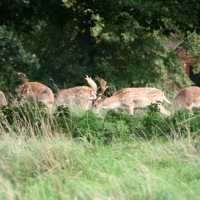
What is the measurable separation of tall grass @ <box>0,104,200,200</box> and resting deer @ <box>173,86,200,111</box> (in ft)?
18.6

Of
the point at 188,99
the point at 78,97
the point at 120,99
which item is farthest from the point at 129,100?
the point at 78,97

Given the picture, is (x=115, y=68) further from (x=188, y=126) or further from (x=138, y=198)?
(x=138, y=198)

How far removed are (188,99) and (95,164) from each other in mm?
9516

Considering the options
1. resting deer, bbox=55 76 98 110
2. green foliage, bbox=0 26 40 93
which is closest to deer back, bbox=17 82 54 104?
resting deer, bbox=55 76 98 110

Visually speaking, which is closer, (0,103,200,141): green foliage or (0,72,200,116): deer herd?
(0,103,200,141): green foliage

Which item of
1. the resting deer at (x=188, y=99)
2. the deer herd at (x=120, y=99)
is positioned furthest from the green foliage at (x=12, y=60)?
the resting deer at (x=188, y=99)

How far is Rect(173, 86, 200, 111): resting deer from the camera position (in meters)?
18.4

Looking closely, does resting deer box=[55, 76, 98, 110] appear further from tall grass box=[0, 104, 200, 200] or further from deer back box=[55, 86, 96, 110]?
tall grass box=[0, 104, 200, 200]

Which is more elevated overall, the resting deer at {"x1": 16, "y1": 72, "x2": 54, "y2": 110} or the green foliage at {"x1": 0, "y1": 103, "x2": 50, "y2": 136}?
the green foliage at {"x1": 0, "y1": 103, "x2": 50, "y2": 136}

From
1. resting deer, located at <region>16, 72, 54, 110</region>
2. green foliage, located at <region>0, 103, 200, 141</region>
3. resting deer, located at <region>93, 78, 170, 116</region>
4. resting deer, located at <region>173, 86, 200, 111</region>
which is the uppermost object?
green foliage, located at <region>0, 103, 200, 141</region>

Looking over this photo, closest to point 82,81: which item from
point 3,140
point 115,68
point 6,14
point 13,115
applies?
point 115,68

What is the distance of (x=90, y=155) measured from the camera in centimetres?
1005

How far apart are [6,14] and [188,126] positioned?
4906mm

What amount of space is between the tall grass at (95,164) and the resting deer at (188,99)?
568 cm
